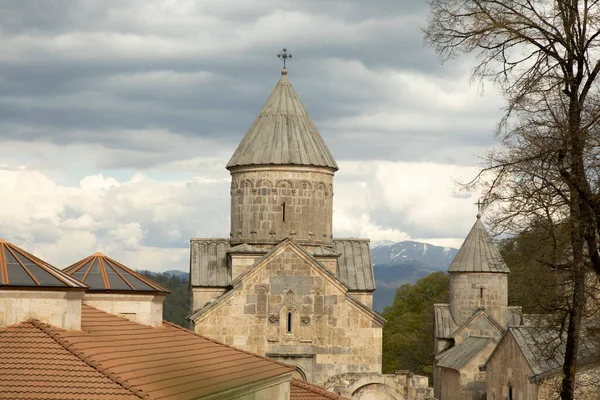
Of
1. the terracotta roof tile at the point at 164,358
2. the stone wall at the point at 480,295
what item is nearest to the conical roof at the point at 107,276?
the terracotta roof tile at the point at 164,358

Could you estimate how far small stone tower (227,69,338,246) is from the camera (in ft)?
114

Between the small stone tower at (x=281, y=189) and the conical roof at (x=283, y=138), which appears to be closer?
the small stone tower at (x=281, y=189)

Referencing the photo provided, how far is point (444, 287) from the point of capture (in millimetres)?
71750

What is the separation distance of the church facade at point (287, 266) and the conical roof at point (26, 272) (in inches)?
623

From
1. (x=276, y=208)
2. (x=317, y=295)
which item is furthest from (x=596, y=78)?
(x=276, y=208)

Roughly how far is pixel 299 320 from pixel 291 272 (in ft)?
4.67

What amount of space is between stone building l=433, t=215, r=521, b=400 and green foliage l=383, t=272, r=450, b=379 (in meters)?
11.4

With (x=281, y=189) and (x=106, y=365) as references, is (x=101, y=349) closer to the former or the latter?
(x=106, y=365)

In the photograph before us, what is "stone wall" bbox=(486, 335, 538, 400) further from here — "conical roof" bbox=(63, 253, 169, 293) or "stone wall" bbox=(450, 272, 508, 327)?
"conical roof" bbox=(63, 253, 169, 293)

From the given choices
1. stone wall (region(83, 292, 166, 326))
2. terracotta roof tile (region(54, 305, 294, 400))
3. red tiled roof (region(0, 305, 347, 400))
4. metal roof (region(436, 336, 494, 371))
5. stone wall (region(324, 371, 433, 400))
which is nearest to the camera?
red tiled roof (region(0, 305, 347, 400))

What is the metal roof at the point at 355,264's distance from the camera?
36656mm

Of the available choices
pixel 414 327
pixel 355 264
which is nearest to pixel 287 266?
pixel 355 264

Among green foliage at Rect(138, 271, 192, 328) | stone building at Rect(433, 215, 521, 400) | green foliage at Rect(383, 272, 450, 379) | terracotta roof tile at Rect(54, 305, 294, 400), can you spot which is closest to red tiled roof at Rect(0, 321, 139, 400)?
terracotta roof tile at Rect(54, 305, 294, 400)

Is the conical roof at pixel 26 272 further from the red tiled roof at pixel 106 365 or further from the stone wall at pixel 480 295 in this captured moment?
the stone wall at pixel 480 295
